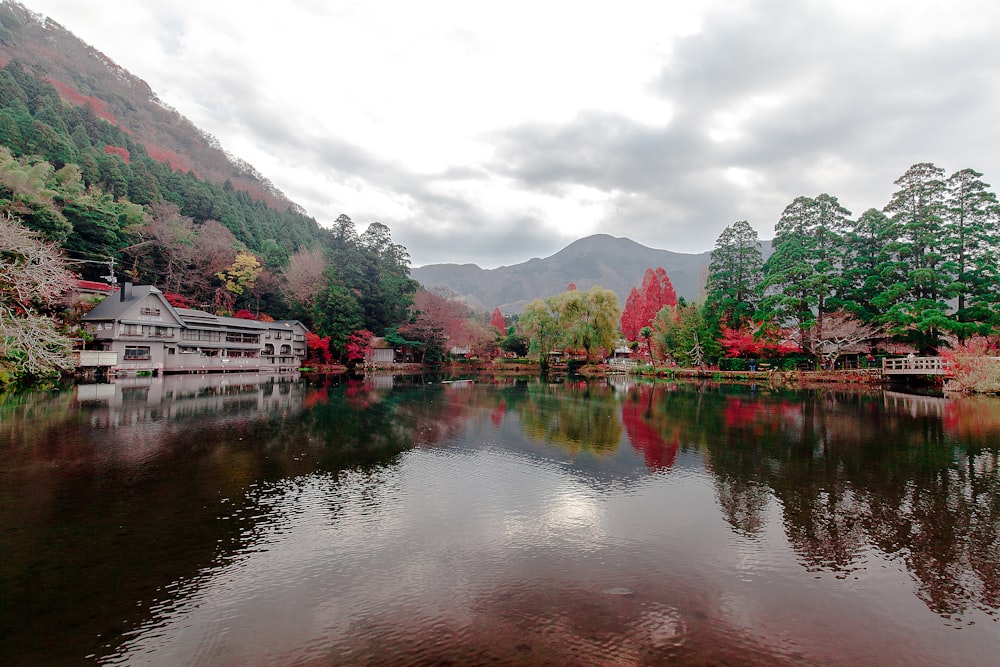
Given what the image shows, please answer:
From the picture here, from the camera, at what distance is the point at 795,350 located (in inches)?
1293

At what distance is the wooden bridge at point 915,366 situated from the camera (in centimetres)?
2418

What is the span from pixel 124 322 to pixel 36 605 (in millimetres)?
31907

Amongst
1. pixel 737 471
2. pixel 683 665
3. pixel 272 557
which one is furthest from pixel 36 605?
pixel 737 471

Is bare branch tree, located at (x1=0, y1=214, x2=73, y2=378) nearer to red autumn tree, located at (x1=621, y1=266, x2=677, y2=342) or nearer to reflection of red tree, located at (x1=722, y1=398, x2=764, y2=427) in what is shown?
reflection of red tree, located at (x1=722, y1=398, x2=764, y2=427)

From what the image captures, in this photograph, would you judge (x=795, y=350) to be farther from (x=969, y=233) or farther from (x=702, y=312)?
(x=969, y=233)

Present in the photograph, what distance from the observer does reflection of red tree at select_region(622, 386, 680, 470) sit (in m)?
9.47

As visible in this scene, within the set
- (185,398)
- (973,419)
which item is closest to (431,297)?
(185,398)

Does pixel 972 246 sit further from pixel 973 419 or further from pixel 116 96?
pixel 116 96

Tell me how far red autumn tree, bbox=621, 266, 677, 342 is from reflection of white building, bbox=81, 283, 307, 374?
34.4 metres

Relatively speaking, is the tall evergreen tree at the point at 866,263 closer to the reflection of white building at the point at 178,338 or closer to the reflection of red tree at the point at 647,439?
the reflection of red tree at the point at 647,439

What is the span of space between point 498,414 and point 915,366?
25755 mm

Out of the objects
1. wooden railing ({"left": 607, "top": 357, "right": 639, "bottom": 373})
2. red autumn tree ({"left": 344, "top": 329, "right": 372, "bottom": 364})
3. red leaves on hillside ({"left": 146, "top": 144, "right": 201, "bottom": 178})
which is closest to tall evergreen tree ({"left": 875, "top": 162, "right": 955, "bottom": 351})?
wooden railing ({"left": 607, "top": 357, "right": 639, "bottom": 373})

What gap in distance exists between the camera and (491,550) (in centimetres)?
520

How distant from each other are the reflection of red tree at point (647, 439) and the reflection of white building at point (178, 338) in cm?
3077
